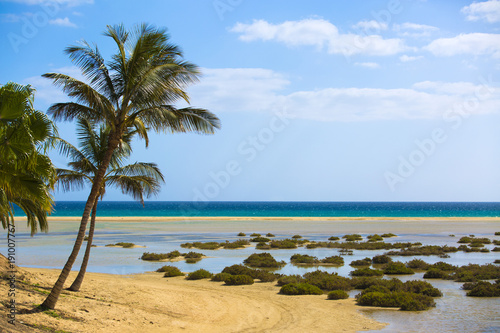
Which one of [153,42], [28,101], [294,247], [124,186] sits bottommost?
[294,247]

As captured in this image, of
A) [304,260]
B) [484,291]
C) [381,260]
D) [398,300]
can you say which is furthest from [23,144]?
[381,260]

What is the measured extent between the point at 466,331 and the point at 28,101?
13.0 m

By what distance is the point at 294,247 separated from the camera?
3856 cm

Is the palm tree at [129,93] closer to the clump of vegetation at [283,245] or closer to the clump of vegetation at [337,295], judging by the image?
the clump of vegetation at [337,295]

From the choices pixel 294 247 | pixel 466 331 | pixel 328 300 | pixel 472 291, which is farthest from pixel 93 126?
pixel 294 247

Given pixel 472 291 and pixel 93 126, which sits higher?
pixel 93 126

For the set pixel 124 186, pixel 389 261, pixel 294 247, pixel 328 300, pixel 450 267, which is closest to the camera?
pixel 124 186

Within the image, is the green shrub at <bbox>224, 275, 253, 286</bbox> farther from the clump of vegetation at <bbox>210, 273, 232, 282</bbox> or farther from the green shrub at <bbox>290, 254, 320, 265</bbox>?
the green shrub at <bbox>290, 254, 320, 265</bbox>

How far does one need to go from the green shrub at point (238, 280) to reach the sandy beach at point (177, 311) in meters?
2.03

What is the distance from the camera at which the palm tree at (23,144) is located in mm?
9312

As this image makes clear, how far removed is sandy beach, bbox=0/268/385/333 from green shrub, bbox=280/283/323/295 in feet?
1.36

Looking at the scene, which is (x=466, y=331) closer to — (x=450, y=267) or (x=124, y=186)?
(x=124, y=186)

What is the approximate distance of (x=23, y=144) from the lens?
30.8 feet

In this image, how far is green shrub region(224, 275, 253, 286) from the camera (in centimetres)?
1984
